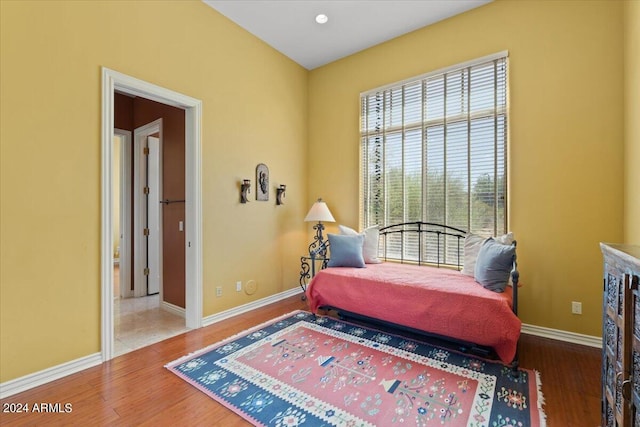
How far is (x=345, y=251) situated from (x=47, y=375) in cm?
273

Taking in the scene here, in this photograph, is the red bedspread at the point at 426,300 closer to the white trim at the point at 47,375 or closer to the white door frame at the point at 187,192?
the white door frame at the point at 187,192

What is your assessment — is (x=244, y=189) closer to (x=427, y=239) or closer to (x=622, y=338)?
(x=427, y=239)

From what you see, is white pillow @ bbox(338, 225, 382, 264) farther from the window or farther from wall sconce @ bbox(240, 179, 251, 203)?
wall sconce @ bbox(240, 179, 251, 203)

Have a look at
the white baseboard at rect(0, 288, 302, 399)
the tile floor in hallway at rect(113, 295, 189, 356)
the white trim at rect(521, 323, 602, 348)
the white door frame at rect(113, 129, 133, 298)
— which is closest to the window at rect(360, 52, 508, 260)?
the white trim at rect(521, 323, 602, 348)

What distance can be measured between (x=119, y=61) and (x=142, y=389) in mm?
2621

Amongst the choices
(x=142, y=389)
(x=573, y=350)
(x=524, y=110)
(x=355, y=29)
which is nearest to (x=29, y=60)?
(x=142, y=389)

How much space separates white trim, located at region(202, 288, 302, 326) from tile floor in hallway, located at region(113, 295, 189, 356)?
26 centimetres

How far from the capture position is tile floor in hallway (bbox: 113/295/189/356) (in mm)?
2766

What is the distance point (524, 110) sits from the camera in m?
2.96

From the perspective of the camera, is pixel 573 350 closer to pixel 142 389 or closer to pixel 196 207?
pixel 142 389

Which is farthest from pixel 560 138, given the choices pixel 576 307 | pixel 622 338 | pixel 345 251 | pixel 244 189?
pixel 244 189

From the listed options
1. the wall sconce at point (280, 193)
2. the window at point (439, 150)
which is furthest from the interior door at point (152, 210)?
the window at point (439, 150)

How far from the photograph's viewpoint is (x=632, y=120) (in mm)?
2301

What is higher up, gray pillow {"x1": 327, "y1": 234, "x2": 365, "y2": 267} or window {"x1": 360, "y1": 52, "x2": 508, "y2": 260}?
window {"x1": 360, "y1": 52, "x2": 508, "y2": 260}
